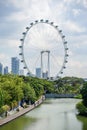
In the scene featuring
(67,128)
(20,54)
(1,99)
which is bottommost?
(67,128)

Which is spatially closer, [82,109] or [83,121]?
[83,121]

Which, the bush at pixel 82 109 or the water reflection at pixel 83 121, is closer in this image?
the water reflection at pixel 83 121

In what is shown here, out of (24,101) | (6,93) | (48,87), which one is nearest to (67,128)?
(6,93)

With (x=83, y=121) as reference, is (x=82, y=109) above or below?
above

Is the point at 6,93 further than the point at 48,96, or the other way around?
the point at 48,96

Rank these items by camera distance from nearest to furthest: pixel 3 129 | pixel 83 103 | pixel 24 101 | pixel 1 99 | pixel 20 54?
pixel 3 129 → pixel 1 99 → pixel 83 103 → pixel 24 101 → pixel 20 54

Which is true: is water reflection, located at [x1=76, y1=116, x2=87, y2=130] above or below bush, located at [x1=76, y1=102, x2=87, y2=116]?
below

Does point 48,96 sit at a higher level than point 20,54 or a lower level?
lower

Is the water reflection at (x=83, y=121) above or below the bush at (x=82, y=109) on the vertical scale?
below

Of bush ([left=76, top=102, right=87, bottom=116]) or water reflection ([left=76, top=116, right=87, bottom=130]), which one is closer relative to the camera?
water reflection ([left=76, top=116, right=87, bottom=130])

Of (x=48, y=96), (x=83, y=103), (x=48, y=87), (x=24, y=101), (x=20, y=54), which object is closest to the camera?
(x=83, y=103)

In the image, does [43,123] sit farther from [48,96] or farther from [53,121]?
[48,96]
